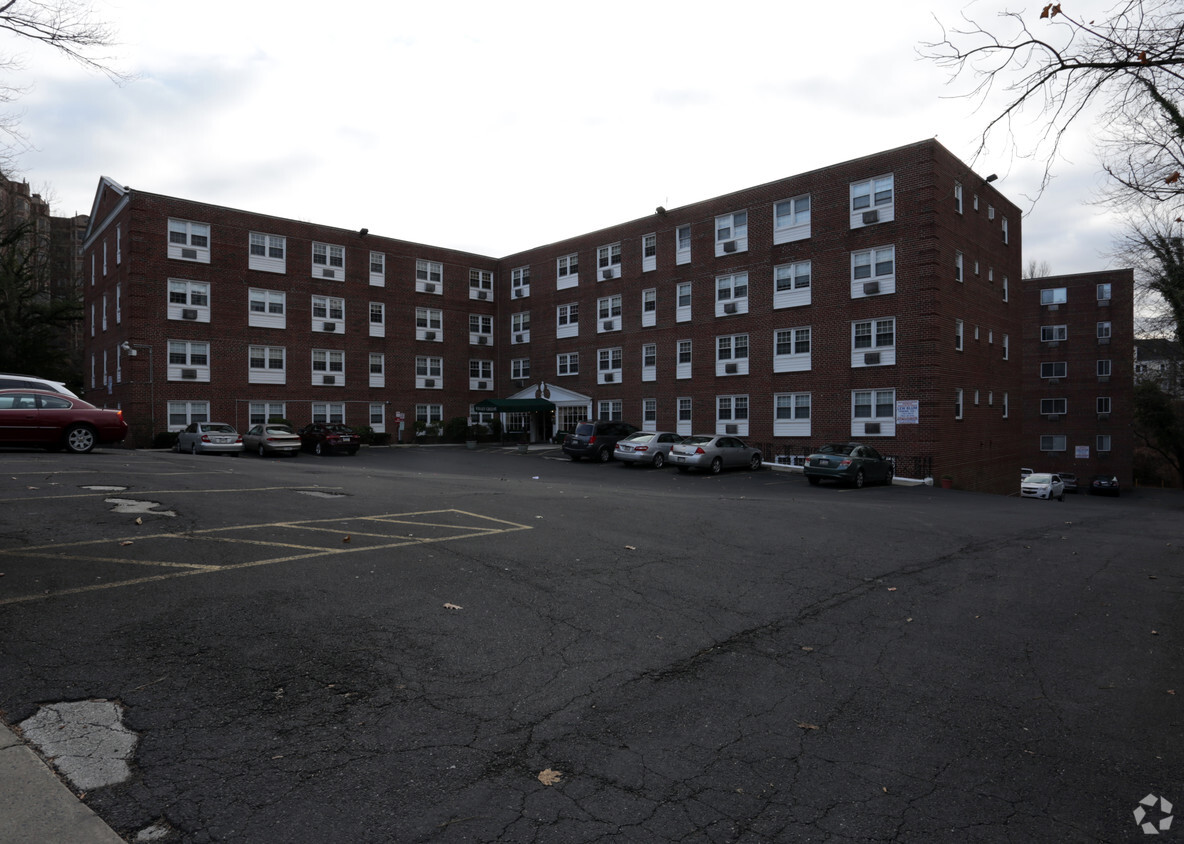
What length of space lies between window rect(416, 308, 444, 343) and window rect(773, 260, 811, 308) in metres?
23.5

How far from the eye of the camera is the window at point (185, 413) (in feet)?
112

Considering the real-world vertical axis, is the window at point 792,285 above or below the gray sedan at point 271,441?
above

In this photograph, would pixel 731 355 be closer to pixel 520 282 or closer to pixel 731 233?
pixel 731 233

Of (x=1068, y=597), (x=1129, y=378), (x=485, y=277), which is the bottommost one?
(x=1068, y=597)

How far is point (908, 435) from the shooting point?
27.0m

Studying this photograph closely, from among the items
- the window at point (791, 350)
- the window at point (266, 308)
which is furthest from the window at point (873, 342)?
the window at point (266, 308)

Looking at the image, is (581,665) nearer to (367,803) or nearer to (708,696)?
(708,696)

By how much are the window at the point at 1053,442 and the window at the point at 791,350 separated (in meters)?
35.1

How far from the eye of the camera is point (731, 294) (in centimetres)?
3366

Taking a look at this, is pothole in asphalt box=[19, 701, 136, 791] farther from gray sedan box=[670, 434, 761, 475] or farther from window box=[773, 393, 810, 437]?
window box=[773, 393, 810, 437]

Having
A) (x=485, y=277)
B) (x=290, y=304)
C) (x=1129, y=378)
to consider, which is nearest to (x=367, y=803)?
(x=290, y=304)

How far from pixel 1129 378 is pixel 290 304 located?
191ft

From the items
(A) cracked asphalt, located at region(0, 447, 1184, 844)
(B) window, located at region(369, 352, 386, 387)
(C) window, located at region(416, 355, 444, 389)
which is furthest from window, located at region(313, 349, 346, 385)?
(A) cracked asphalt, located at region(0, 447, 1184, 844)

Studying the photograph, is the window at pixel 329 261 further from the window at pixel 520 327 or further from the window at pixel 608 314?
the window at pixel 608 314
